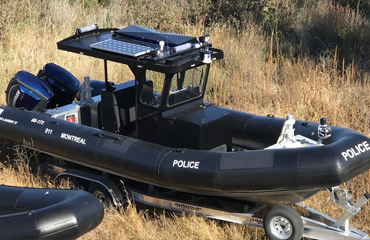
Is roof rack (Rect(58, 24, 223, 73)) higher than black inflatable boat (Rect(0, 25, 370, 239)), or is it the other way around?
roof rack (Rect(58, 24, 223, 73))

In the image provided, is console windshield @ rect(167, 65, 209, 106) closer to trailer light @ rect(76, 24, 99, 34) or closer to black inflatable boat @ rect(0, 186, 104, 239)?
trailer light @ rect(76, 24, 99, 34)

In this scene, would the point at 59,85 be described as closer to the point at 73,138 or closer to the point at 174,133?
the point at 73,138

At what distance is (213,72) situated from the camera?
11.4 metres

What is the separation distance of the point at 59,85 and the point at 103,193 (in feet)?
7.08

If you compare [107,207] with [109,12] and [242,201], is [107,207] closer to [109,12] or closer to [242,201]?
[242,201]

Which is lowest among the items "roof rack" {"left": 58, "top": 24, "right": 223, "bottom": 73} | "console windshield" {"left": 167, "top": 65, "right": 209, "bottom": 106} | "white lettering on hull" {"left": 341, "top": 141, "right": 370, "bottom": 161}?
"white lettering on hull" {"left": 341, "top": 141, "right": 370, "bottom": 161}

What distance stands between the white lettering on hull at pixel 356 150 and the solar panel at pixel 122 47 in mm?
2498

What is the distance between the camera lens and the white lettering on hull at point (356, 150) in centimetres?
614

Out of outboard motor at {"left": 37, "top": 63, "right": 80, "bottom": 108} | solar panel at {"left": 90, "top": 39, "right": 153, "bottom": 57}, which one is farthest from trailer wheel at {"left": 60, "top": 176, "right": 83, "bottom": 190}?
solar panel at {"left": 90, "top": 39, "right": 153, "bottom": 57}

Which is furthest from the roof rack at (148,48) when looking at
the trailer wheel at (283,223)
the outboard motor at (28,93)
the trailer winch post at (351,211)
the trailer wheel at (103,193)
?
the trailer winch post at (351,211)

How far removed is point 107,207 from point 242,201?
157cm

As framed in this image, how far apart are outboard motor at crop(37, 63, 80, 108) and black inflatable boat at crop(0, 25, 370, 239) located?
1.42 ft

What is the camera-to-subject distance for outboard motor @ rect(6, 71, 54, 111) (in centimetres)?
820

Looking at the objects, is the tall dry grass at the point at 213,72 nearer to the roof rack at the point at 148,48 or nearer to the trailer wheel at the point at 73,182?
the trailer wheel at the point at 73,182
